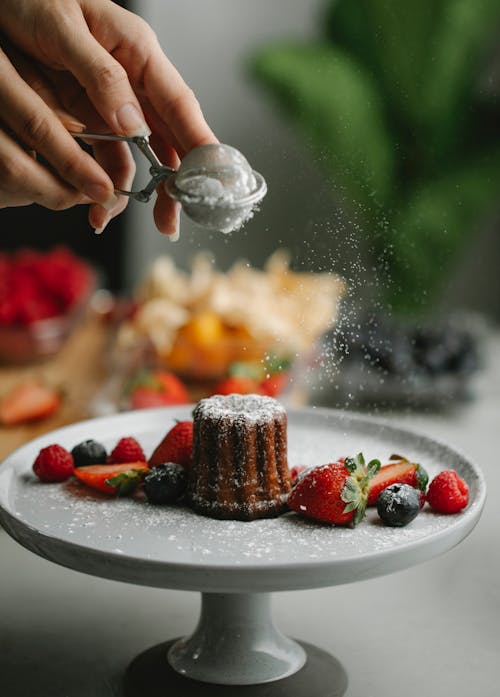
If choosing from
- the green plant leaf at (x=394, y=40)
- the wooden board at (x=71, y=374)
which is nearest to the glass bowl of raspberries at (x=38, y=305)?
the wooden board at (x=71, y=374)

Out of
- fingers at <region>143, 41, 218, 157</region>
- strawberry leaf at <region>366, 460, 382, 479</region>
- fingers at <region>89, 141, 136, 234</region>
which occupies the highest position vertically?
fingers at <region>143, 41, 218, 157</region>

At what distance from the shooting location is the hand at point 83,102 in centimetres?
104

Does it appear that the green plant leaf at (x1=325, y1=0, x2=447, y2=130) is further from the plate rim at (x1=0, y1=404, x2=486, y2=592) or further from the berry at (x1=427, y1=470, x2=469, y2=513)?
the plate rim at (x1=0, y1=404, x2=486, y2=592)

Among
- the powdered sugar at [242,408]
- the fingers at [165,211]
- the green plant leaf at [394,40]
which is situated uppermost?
the green plant leaf at [394,40]

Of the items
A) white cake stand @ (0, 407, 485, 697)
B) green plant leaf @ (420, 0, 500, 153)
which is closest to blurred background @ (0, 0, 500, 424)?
green plant leaf @ (420, 0, 500, 153)

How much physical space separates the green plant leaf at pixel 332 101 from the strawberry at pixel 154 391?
1286mm

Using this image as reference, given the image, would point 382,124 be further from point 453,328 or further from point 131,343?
point 131,343

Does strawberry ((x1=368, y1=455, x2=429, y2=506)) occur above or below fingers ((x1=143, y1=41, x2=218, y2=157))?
below

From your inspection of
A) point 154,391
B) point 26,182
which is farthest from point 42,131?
point 154,391

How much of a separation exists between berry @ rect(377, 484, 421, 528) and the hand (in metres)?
0.45

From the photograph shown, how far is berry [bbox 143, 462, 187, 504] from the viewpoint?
45.2 inches

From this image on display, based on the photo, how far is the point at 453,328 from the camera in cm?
232

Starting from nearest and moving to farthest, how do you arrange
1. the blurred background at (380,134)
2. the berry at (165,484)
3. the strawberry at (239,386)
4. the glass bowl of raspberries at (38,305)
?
the berry at (165,484) < the strawberry at (239,386) < the glass bowl of raspberries at (38,305) < the blurred background at (380,134)

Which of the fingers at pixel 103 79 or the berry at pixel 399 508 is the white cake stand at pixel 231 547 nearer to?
the berry at pixel 399 508
